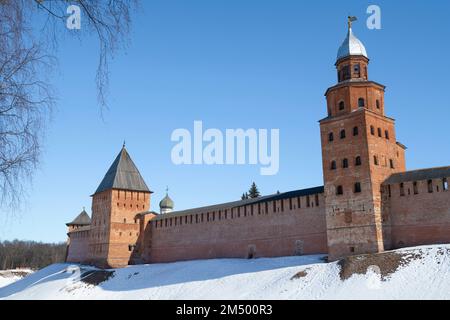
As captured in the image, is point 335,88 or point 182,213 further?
point 182,213

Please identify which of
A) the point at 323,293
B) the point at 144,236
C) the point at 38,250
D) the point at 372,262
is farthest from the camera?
the point at 38,250

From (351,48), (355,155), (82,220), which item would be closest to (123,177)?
(82,220)

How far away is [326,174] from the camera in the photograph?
24.8 metres

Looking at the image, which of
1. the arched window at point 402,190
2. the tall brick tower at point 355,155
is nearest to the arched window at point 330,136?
the tall brick tower at point 355,155

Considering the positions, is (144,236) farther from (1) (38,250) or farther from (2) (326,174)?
(1) (38,250)

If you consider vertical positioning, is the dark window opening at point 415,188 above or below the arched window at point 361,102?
below

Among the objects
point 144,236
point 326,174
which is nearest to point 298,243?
point 326,174

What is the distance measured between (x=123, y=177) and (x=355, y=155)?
23.0 m

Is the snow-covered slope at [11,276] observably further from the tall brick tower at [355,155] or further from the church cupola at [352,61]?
the church cupola at [352,61]

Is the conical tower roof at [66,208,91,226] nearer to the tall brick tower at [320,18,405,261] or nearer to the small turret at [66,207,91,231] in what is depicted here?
the small turret at [66,207,91,231]

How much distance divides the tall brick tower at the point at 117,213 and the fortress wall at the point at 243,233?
6.10 feet

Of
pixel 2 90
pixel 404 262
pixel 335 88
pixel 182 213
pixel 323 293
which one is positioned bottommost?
pixel 323 293

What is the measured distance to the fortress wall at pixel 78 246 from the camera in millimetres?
42600

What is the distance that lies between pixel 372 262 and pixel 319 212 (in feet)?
18.5
